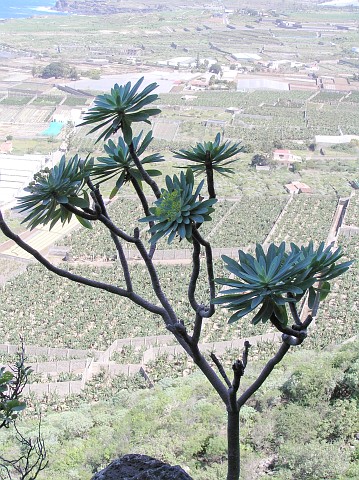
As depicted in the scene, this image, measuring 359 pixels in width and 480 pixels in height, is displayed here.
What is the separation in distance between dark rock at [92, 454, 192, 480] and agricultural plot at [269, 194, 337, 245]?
52.1 feet

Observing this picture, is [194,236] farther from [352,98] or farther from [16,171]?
[352,98]

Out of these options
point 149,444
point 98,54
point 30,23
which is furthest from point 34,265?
point 30,23

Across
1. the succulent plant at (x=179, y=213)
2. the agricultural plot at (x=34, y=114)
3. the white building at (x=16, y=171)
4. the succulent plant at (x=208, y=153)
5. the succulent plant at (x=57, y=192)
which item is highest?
the agricultural plot at (x=34, y=114)

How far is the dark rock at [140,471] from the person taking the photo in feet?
9.72

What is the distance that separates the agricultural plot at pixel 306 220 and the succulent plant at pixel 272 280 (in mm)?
16373

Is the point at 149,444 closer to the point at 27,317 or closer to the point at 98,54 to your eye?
the point at 27,317

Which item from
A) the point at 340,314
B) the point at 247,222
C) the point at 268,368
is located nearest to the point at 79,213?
the point at 268,368

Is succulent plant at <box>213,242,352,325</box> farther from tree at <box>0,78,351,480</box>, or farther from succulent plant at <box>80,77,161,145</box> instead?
succulent plant at <box>80,77,161,145</box>

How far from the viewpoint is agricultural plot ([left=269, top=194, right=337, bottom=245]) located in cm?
1944

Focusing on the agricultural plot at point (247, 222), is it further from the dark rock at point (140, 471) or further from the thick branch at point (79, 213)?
the thick branch at point (79, 213)

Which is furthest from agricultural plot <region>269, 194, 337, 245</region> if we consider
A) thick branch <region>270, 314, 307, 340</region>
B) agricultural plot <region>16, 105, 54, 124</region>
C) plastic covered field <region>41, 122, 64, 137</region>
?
agricultural plot <region>16, 105, 54, 124</region>

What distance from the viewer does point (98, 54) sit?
55281mm

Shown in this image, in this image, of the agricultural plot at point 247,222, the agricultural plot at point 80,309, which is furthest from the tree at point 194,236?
the agricultural plot at point 247,222

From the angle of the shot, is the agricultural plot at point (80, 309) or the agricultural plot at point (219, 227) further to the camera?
the agricultural plot at point (219, 227)
